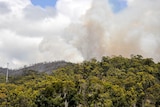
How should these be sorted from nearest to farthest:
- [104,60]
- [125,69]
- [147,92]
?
[147,92] < [125,69] < [104,60]

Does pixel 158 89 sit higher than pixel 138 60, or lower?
lower

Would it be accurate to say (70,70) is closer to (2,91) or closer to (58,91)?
(2,91)

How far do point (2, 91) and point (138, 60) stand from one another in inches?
1472

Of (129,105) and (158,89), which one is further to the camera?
(158,89)

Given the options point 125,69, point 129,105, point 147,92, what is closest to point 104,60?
point 125,69

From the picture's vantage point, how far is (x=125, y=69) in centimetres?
8562

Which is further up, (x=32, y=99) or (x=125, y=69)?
(x=125, y=69)

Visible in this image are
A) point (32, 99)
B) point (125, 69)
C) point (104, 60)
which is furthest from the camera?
point (104, 60)

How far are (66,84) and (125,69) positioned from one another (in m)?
31.7

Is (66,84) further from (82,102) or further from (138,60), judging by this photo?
(138,60)

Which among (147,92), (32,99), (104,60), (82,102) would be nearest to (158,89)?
(147,92)

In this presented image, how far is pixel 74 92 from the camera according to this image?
5812 centimetres

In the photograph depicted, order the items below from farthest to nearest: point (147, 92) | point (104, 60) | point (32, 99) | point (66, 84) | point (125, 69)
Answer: point (104, 60) → point (125, 69) → point (147, 92) → point (32, 99) → point (66, 84)

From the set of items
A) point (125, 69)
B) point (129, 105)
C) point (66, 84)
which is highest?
point (125, 69)
